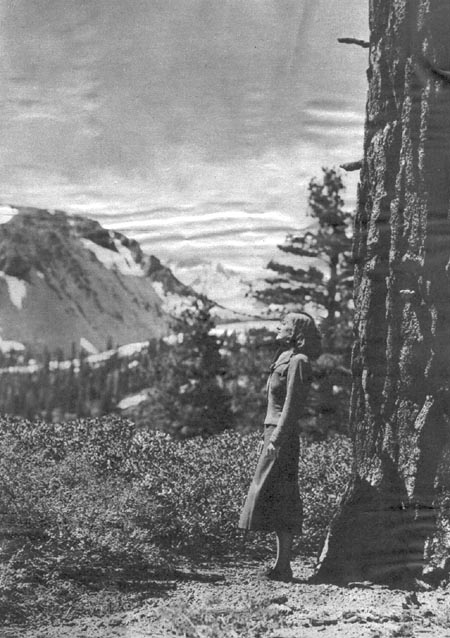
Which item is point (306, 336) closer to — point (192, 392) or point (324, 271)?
point (324, 271)

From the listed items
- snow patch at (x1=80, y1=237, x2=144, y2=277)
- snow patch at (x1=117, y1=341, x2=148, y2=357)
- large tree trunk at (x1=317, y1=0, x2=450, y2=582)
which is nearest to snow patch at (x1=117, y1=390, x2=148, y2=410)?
snow patch at (x1=117, y1=341, x2=148, y2=357)

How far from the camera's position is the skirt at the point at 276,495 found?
2.21 meters

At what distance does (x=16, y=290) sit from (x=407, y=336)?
3.87 ft

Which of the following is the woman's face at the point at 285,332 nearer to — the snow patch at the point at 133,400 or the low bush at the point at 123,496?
the low bush at the point at 123,496

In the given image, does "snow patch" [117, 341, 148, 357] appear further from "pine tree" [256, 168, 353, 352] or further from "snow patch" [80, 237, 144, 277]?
"pine tree" [256, 168, 353, 352]

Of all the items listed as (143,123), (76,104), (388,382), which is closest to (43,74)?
(76,104)

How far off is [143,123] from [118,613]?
1462mm

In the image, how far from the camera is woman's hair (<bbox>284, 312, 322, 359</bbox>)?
2.19 m

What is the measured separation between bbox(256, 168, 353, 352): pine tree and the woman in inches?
2.1

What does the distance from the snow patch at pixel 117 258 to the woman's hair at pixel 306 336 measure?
49cm

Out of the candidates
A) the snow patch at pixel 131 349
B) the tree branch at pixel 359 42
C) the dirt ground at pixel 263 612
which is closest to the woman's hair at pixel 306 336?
the snow patch at pixel 131 349

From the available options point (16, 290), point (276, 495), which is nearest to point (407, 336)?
point (276, 495)

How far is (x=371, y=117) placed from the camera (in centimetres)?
227

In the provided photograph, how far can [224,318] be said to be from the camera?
2.27 m
